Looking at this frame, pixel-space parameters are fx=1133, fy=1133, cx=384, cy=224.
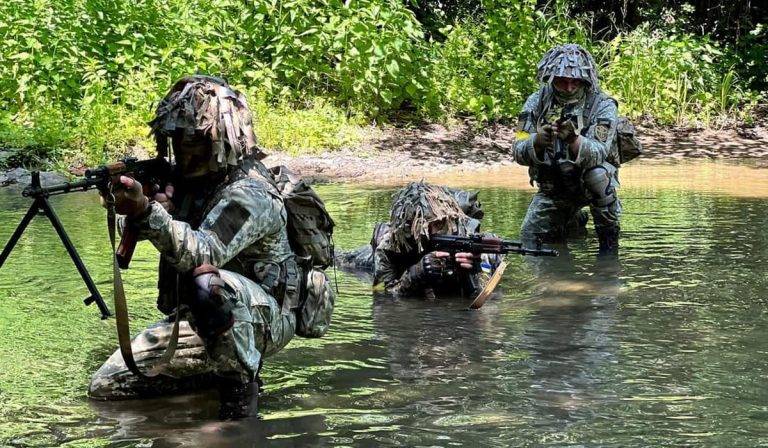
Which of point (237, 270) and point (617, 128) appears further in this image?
point (617, 128)

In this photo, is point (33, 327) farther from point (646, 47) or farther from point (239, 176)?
point (646, 47)

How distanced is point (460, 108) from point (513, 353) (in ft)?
34.0

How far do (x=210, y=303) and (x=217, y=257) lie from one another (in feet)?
0.57

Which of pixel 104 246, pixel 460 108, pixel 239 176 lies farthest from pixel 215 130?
pixel 460 108

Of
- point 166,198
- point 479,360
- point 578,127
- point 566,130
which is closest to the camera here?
point 166,198

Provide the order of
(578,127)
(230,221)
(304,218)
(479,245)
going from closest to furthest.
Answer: (230,221)
(304,218)
(479,245)
(578,127)

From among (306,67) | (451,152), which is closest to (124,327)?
(451,152)

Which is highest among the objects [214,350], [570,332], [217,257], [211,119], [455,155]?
[211,119]

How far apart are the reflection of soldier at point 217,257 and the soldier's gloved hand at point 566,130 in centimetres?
327

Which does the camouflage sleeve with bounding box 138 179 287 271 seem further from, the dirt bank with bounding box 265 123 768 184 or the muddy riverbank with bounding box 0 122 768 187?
the dirt bank with bounding box 265 123 768 184

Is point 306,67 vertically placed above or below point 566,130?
above

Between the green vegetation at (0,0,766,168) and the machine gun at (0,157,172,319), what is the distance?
762 centimetres

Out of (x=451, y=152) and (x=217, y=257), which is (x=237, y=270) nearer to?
(x=217, y=257)

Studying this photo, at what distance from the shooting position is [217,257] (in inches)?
166
